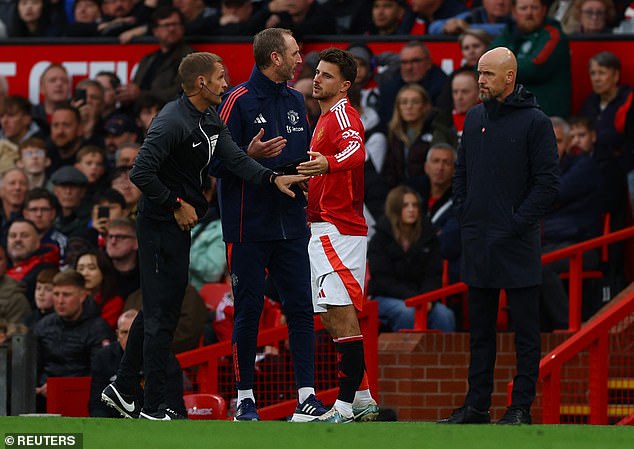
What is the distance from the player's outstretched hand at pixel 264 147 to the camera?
30.3 ft

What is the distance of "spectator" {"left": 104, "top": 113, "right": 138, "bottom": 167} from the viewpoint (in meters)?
15.6

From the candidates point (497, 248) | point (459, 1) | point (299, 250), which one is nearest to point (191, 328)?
point (299, 250)

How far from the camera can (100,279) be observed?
522 inches

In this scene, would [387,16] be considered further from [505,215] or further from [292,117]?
[505,215]

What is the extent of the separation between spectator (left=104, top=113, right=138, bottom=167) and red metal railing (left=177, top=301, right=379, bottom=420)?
3.89 metres

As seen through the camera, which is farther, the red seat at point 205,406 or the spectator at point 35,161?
the spectator at point 35,161

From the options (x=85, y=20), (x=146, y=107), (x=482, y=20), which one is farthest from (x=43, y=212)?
(x=482, y=20)

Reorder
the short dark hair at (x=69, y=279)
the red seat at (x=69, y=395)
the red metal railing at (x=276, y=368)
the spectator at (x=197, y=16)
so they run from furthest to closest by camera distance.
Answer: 1. the spectator at (x=197, y=16)
2. the short dark hair at (x=69, y=279)
3. the red metal railing at (x=276, y=368)
4. the red seat at (x=69, y=395)

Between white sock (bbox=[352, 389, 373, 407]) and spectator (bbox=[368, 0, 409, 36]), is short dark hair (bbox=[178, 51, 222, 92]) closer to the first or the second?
white sock (bbox=[352, 389, 373, 407])

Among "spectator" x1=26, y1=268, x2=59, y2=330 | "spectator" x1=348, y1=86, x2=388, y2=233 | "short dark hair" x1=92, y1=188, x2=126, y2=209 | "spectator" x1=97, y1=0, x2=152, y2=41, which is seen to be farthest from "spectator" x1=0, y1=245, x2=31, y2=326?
"spectator" x1=97, y1=0, x2=152, y2=41

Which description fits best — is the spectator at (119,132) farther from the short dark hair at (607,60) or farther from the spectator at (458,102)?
the short dark hair at (607,60)

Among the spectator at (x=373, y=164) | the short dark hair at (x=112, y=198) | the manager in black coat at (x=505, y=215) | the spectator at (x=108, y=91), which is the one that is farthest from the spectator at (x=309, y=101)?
the manager in black coat at (x=505, y=215)

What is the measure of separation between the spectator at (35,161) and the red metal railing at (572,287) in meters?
4.59

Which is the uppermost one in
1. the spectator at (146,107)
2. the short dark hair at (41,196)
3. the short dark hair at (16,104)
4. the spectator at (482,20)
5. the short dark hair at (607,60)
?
the spectator at (482,20)
